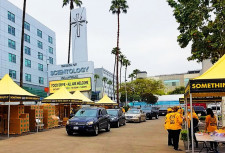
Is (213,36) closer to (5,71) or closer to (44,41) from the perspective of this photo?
(5,71)

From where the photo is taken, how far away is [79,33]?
4712 cm

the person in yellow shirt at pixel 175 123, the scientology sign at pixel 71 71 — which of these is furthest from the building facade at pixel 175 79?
the person in yellow shirt at pixel 175 123

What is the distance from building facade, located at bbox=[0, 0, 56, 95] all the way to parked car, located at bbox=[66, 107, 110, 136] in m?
35.3

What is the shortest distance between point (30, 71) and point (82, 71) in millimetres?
17703

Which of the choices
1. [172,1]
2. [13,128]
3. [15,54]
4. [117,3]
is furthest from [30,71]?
[172,1]

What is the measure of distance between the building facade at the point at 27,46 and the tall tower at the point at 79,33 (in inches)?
502

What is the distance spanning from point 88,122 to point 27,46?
45.1 m

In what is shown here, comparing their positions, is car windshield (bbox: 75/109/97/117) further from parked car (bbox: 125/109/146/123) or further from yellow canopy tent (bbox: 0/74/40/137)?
parked car (bbox: 125/109/146/123)

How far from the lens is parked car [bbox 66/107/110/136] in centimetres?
1537

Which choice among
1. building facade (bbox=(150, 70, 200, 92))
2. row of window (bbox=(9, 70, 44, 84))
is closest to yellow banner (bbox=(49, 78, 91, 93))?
row of window (bbox=(9, 70, 44, 84))

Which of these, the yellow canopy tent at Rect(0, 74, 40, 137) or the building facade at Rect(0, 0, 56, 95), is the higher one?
the building facade at Rect(0, 0, 56, 95)

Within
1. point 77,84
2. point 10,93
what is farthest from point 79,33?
point 10,93

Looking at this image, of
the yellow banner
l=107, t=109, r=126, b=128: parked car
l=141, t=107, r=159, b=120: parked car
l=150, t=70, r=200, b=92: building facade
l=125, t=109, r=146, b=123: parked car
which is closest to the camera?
l=107, t=109, r=126, b=128: parked car

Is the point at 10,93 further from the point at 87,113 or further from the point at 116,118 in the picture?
the point at 116,118
